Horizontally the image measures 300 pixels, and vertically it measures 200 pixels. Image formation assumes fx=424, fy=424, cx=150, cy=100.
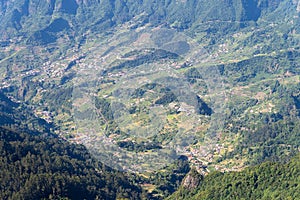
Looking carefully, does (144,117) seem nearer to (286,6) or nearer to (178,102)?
(178,102)

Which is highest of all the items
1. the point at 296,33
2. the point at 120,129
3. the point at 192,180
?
the point at 192,180

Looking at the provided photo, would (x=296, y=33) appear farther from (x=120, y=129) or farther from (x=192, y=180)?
(x=192, y=180)

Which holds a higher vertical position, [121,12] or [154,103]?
[154,103]

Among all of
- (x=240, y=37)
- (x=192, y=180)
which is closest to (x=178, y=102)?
(x=192, y=180)

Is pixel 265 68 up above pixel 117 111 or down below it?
below

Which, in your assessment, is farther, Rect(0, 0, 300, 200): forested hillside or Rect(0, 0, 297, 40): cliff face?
Rect(0, 0, 297, 40): cliff face

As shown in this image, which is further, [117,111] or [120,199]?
[117,111]

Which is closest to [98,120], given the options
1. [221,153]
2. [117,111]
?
[117,111]

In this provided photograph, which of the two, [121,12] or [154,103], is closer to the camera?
[154,103]

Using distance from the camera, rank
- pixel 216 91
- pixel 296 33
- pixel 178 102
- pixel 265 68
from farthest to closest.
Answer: pixel 296 33 < pixel 265 68 < pixel 216 91 < pixel 178 102

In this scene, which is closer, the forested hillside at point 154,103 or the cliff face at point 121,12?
the forested hillside at point 154,103

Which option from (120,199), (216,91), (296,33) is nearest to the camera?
(120,199)
